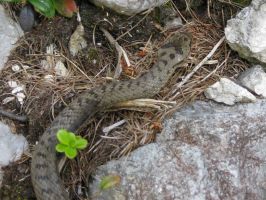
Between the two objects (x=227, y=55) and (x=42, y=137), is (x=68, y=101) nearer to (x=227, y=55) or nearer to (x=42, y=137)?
(x=42, y=137)

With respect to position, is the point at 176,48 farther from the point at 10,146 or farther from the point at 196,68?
the point at 10,146

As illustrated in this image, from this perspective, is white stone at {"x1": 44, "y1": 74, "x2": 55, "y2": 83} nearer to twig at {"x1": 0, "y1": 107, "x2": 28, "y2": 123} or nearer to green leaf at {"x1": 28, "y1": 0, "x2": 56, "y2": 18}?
twig at {"x1": 0, "y1": 107, "x2": 28, "y2": 123}

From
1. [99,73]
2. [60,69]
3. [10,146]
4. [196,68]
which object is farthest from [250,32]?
[10,146]

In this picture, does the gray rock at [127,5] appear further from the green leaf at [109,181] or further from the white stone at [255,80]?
the green leaf at [109,181]

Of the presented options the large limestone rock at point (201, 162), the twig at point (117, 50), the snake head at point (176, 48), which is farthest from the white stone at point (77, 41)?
the large limestone rock at point (201, 162)

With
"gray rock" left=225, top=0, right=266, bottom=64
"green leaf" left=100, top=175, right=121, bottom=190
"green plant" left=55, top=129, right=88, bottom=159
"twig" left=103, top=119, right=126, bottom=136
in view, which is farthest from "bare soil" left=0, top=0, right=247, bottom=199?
"green plant" left=55, top=129, right=88, bottom=159
